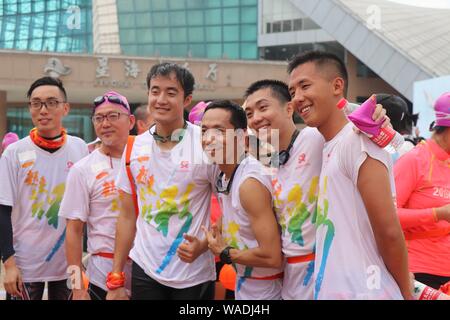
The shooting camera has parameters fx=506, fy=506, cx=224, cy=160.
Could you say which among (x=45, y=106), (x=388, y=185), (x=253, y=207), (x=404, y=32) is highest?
(x=404, y=32)

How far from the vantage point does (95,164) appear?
11.3 ft

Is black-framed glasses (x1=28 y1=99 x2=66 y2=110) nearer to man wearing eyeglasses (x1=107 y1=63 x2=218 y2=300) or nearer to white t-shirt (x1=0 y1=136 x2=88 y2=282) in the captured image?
white t-shirt (x1=0 y1=136 x2=88 y2=282)

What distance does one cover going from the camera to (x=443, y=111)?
302 centimetres

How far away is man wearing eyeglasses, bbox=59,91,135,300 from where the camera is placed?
130 inches

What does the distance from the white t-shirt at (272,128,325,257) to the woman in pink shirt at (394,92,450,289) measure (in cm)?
84

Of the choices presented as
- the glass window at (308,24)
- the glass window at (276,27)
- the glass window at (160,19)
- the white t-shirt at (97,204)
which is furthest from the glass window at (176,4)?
the white t-shirt at (97,204)

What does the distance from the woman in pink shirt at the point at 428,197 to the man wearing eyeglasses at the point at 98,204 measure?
5.86ft

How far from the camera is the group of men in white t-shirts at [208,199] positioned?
2.12 m

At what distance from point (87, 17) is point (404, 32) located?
20826 mm

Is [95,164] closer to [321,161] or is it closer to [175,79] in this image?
[175,79]

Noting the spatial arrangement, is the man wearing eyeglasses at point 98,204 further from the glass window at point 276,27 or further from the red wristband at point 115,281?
the glass window at point 276,27

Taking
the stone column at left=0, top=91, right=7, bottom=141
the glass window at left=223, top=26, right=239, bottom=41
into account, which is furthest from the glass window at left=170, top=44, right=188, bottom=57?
the stone column at left=0, top=91, right=7, bottom=141

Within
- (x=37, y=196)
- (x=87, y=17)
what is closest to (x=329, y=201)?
(x=37, y=196)

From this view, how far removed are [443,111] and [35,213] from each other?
9.11 ft
